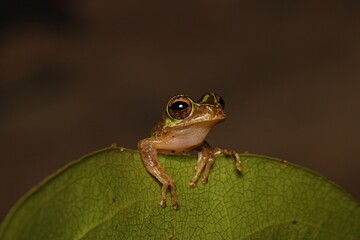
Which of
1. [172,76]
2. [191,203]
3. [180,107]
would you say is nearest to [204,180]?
[191,203]

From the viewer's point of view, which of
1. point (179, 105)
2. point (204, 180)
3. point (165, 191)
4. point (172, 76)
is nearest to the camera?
point (165, 191)

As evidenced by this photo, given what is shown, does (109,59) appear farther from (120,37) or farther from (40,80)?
(40,80)

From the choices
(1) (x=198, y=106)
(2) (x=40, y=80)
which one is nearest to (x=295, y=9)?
(2) (x=40, y=80)

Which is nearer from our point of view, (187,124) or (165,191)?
(165,191)

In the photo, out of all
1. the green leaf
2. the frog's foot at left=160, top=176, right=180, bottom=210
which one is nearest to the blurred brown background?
the green leaf

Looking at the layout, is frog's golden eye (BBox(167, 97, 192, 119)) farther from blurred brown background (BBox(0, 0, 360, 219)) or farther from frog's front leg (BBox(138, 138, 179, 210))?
blurred brown background (BBox(0, 0, 360, 219))

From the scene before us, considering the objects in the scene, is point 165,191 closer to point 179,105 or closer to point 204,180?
point 204,180

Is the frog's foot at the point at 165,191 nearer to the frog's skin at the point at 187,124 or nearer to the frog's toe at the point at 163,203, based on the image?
the frog's toe at the point at 163,203
